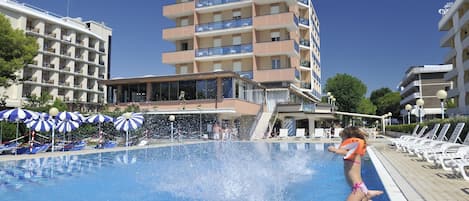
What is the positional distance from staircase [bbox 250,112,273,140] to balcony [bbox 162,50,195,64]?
1132 cm

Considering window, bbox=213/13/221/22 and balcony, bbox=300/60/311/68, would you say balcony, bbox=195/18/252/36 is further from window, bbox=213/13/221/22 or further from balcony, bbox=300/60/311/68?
balcony, bbox=300/60/311/68

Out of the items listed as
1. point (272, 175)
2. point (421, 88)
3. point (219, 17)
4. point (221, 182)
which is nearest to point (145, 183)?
point (221, 182)

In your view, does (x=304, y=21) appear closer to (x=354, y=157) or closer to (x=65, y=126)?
(x=65, y=126)

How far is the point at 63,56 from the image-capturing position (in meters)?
54.9

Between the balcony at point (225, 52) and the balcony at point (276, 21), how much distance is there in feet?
8.06

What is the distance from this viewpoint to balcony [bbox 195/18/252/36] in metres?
37.2

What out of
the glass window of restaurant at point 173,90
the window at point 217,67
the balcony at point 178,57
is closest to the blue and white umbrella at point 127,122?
the glass window of restaurant at point 173,90

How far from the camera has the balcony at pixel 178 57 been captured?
38.8 metres

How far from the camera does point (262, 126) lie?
32.2 meters

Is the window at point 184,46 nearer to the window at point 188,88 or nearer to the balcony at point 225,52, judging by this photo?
the balcony at point 225,52

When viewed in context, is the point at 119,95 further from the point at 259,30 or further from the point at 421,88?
the point at 421,88

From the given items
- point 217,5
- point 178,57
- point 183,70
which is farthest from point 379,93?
point 178,57

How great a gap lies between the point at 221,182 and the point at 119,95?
2462cm

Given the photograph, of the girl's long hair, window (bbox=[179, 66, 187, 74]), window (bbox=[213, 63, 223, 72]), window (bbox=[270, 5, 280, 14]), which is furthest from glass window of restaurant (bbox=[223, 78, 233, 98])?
the girl's long hair
